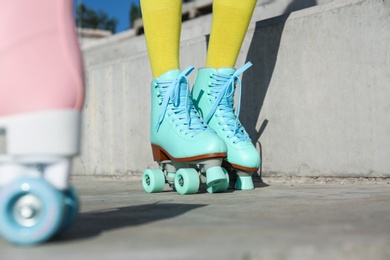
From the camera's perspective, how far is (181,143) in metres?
2.22

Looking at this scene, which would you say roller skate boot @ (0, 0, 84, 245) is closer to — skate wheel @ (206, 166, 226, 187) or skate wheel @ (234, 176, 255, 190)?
skate wheel @ (206, 166, 226, 187)

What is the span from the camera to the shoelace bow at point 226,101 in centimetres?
235

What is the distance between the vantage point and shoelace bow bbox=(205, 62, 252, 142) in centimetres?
235

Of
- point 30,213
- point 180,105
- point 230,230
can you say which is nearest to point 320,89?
point 180,105

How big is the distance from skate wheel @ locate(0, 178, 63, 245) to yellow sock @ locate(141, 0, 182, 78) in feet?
4.59

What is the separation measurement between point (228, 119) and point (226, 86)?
0.42 ft

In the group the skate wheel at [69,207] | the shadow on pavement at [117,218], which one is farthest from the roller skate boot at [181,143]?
the skate wheel at [69,207]

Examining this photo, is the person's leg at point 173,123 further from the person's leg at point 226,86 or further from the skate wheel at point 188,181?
the person's leg at point 226,86

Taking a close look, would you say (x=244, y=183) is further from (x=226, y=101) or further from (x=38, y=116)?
(x=38, y=116)

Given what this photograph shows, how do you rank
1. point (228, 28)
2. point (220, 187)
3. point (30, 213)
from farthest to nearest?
point (228, 28)
point (220, 187)
point (30, 213)

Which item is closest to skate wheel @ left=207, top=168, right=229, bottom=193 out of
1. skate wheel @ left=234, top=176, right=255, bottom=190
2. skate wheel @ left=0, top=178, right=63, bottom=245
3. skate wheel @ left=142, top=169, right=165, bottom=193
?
skate wheel @ left=234, top=176, right=255, bottom=190

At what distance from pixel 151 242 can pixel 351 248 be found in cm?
32

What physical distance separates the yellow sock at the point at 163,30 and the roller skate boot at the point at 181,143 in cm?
5

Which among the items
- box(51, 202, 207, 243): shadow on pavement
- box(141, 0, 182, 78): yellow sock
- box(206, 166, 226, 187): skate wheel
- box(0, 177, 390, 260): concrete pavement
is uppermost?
box(141, 0, 182, 78): yellow sock
